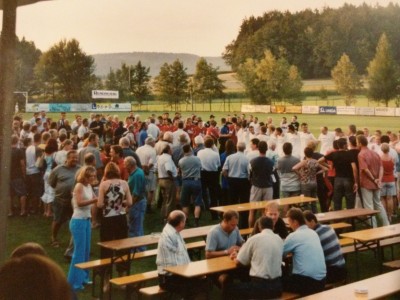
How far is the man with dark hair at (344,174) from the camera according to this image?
971 centimetres

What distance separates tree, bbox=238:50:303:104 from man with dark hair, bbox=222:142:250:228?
5054 cm

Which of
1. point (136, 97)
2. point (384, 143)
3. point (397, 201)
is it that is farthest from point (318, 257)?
point (136, 97)

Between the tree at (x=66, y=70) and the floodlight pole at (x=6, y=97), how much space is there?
213 feet

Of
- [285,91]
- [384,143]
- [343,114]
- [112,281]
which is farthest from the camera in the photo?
[285,91]

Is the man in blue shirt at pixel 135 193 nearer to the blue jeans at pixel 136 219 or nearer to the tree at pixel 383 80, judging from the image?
the blue jeans at pixel 136 219

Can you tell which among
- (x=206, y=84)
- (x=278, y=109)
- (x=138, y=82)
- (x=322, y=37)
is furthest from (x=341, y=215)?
(x=322, y=37)

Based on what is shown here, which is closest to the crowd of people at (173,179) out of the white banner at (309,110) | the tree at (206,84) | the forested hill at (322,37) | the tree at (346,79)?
the white banner at (309,110)

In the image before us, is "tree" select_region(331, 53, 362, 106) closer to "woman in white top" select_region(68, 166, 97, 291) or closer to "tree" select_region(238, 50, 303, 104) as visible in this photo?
"tree" select_region(238, 50, 303, 104)

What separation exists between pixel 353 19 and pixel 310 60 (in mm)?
8504

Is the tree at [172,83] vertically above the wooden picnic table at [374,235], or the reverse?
the tree at [172,83]

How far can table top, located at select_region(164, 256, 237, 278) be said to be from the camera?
539 cm

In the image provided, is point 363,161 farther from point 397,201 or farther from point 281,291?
point 281,291

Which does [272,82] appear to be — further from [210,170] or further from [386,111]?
[210,170]

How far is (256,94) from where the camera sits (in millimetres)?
61844
